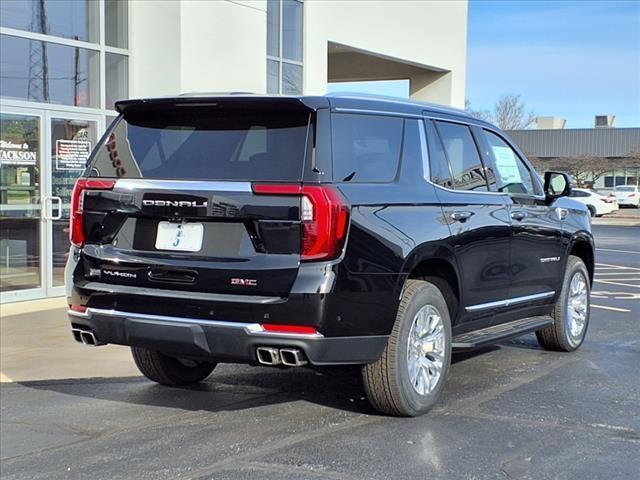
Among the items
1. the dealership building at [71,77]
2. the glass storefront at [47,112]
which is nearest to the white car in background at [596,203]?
the dealership building at [71,77]

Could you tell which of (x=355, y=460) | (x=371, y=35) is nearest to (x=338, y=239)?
(x=355, y=460)

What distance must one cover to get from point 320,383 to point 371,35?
35.2 feet

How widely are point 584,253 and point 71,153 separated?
662 cm

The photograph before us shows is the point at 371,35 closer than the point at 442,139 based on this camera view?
No

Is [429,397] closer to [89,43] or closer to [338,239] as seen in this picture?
[338,239]

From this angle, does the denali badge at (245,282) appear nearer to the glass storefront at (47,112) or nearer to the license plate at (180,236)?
the license plate at (180,236)

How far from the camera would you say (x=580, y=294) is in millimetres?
7648

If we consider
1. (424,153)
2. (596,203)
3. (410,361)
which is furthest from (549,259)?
(596,203)

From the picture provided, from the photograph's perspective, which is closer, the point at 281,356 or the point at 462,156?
the point at 281,356

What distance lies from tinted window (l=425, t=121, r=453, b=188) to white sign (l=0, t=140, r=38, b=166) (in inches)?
248

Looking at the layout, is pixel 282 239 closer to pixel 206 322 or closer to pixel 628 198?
pixel 206 322

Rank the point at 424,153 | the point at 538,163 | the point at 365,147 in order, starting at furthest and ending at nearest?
the point at 538,163 < the point at 424,153 < the point at 365,147

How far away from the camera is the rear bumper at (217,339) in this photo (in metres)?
4.53

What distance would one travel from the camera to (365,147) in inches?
198
